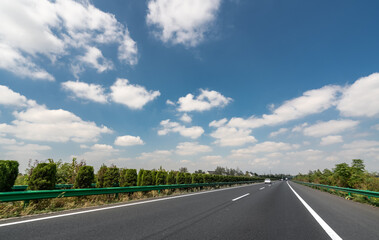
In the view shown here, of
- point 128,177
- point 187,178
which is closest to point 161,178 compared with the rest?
point 128,177

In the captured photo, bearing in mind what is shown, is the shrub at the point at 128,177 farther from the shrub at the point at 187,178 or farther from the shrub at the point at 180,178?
the shrub at the point at 187,178

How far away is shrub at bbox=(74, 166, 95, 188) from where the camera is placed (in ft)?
31.5

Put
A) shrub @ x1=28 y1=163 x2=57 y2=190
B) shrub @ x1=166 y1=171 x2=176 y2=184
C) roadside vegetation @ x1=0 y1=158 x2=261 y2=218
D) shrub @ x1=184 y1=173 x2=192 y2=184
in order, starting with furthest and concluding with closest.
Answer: shrub @ x1=184 y1=173 x2=192 y2=184 → shrub @ x1=166 y1=171 x2=176 y2=184 → shrub @ x1=28 y1=163 x2=57 y2=190 → roadside vegetation @ x1=0 y1=158 x2=261 y2=218

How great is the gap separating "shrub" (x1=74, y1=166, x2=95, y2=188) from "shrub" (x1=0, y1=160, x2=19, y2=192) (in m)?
2.48

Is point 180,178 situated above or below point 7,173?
below

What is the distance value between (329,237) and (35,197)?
8157 mm

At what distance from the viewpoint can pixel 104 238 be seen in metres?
3.73

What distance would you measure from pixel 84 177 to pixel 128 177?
348cm

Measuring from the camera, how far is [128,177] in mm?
12844

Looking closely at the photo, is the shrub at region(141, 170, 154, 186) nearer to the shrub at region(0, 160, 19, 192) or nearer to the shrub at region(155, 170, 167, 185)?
the shrub at region(155, 170, 167, 185)

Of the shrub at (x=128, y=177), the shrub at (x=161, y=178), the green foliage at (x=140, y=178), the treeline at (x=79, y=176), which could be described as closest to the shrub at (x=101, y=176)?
the treeline at (x=79, y=176)

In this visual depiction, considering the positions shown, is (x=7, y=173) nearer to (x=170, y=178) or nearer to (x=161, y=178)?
(x=161, y=178)

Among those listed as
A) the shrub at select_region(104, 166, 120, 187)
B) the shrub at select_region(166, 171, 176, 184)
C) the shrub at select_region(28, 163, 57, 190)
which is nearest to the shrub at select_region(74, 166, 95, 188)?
the shrub at select_region(104, 166, 120, 187)

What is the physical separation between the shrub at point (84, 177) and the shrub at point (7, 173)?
2.48 m
